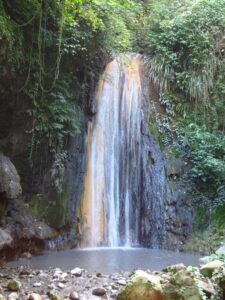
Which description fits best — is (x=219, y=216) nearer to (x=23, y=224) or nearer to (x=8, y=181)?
(x=23, y=224)

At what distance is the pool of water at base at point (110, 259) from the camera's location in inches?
229

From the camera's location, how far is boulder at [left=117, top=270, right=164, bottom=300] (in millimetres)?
3660

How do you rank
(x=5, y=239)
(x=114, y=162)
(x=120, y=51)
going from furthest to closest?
1. (x=120, y=51)
2. (x=114, y=162)
3. (x=5, y=239)

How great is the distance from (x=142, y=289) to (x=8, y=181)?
347 centimetres

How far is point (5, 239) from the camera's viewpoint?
6.07 m

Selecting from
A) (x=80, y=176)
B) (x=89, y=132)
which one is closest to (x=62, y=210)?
(x=80, y=176)

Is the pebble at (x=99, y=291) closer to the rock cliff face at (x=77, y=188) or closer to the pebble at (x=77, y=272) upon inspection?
the pebble at (x=77, y=272)

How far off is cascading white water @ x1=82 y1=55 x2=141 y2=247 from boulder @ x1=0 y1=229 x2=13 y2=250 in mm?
2413

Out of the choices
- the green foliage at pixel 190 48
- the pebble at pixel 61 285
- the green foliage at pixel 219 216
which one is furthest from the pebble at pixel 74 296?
the green foliage at pixel 190 48

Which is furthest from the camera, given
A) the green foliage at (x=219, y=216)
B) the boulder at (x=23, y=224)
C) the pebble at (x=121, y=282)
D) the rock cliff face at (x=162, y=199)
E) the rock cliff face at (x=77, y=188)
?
the rock cliff face at (x=162, y=199)

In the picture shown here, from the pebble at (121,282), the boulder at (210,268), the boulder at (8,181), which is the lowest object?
the pebble at (121,282)

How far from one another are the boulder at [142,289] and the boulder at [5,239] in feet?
9.20

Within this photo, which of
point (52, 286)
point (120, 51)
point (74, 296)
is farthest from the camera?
point (120, 51)

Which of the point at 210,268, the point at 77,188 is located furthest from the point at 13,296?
the point at 77,188
